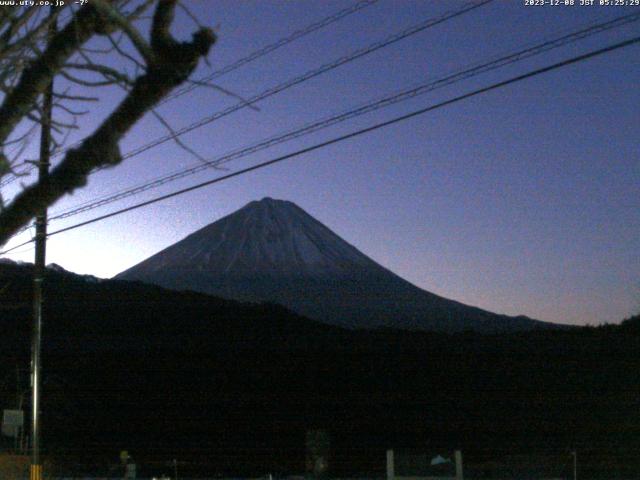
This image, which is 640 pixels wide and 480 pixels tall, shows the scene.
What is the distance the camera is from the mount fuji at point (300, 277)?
2670 inches

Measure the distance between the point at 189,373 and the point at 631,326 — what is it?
1989cm

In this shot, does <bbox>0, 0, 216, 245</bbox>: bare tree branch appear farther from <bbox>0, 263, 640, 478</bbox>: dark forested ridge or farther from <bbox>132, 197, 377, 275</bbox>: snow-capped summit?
<bbox>132, 197, 377, 275</bbox>: snow-capped summit

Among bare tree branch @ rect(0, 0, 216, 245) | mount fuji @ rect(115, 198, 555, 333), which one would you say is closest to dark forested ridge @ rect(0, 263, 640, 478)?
mount fuji @ rect(115, 198, 555, 333)

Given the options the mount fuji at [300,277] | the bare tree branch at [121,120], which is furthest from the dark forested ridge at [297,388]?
the bare tree branch at [121,120]

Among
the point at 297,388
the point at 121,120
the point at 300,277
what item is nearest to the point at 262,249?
the point at 300,277

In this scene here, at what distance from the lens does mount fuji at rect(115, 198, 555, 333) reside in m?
67.8

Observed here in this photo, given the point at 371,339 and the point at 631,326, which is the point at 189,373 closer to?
the point at 371,339

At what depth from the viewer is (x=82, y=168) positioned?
10.9 feet

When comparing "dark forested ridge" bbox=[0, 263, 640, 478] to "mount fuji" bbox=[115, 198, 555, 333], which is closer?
"dark forested ridge" bbox=[0, 263, 640, 478]

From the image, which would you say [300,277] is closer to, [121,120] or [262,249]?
[262,249]

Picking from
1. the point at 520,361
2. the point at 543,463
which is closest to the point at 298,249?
the point at 520,361

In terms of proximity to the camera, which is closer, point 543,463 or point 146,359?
point 543,463

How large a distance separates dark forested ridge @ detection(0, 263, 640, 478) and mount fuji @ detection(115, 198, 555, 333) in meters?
12.7

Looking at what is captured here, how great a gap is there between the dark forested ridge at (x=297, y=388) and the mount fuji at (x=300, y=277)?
12.7 metres
